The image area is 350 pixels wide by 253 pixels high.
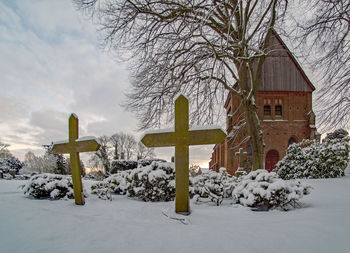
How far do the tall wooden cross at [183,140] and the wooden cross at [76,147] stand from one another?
4.87 feet

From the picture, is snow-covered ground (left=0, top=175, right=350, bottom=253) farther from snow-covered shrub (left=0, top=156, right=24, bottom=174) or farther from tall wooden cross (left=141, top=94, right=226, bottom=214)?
snow-covered shrub (left=0, top=156, right=24, bottom=174)

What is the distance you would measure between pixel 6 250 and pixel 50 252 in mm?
488

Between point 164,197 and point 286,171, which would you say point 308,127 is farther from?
point 164,197

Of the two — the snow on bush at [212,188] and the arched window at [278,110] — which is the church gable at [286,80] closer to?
the arched window at [278,110]

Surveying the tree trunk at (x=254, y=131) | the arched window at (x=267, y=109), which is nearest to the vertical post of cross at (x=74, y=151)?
the tree trunk at (x=254, y=131)

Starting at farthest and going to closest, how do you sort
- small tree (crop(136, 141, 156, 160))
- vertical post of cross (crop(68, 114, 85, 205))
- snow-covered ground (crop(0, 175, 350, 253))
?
small tree (crop(136, 141, 156, 160)), vertical post of cross (crop(68, 114, 85, 205)), snow-covered ground (crop(0, 175, 350, 253))

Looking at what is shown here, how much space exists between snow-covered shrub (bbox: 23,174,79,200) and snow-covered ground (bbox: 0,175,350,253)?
1.27 metres

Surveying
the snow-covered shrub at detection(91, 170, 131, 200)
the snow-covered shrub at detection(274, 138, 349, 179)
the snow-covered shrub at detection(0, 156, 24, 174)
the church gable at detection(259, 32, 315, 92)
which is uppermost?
the church gable at detection(259, 32, 315, 92)

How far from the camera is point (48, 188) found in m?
4.52

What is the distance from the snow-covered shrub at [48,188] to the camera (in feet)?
14.9

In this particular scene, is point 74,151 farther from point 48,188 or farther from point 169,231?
point 169,231

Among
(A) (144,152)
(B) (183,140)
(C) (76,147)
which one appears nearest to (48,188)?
(C) (76,147)

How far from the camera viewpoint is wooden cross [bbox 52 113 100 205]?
3.95m

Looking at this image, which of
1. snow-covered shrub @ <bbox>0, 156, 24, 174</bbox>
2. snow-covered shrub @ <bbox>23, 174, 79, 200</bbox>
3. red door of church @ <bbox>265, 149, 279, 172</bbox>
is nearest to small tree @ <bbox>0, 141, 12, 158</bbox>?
snow-covered shrub @ <bbox>0, 156, 24, 174</bbox>
